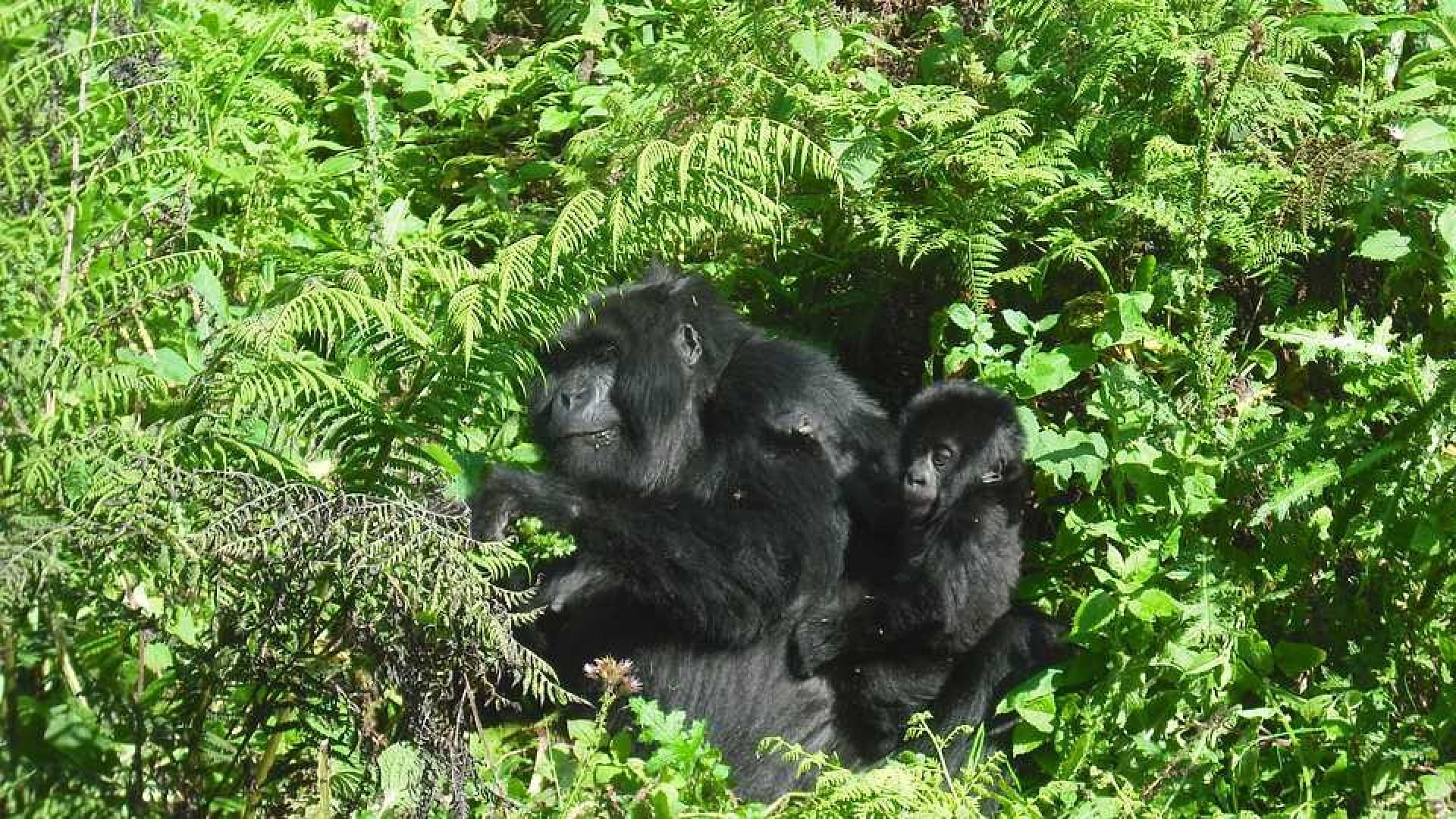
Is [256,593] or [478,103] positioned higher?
[256,593]

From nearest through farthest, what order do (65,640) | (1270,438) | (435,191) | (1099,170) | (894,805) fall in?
1. (65,640)
2. (894,805)
3. (1270,438)
4. (1099,170)
5. (435,191)

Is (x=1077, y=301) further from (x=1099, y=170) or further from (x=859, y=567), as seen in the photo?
(x=859, y=567)

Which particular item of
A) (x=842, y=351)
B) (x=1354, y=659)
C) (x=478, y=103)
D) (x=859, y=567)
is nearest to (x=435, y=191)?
(x=478, y=103)

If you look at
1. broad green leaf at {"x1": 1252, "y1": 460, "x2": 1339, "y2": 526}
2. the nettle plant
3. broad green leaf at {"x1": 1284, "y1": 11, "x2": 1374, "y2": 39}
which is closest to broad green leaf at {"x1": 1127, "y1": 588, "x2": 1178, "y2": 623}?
the nettle plant

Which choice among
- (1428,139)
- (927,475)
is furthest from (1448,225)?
(927,475)

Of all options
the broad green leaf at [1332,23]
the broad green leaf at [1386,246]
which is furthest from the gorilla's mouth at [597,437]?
the broad green leaf at [1332,23]

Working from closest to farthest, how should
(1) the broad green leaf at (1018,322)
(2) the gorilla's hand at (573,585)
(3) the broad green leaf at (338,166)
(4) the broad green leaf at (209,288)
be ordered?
1. (4) the broad green leaf at (209,288)
2. (2) the gorilla's hand at (573,585)
3. (1) the broad green leaf at (1018,322)
4. (3) the broad green leaf at (338,166)

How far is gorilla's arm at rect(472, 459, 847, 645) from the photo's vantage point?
453 centimetres

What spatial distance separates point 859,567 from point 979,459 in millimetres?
507

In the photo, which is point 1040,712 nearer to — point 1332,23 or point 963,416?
point 963,416

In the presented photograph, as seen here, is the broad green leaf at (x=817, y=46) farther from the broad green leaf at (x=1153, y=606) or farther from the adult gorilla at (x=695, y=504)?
the broad green leaf at (x=1153, y=606)

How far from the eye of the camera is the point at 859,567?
4898 mm

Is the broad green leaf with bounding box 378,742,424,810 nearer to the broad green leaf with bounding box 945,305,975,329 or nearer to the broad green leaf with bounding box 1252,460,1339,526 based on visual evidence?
the broad green leaf with bounding box 1252,460,1339,526

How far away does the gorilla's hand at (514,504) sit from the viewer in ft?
14.7
